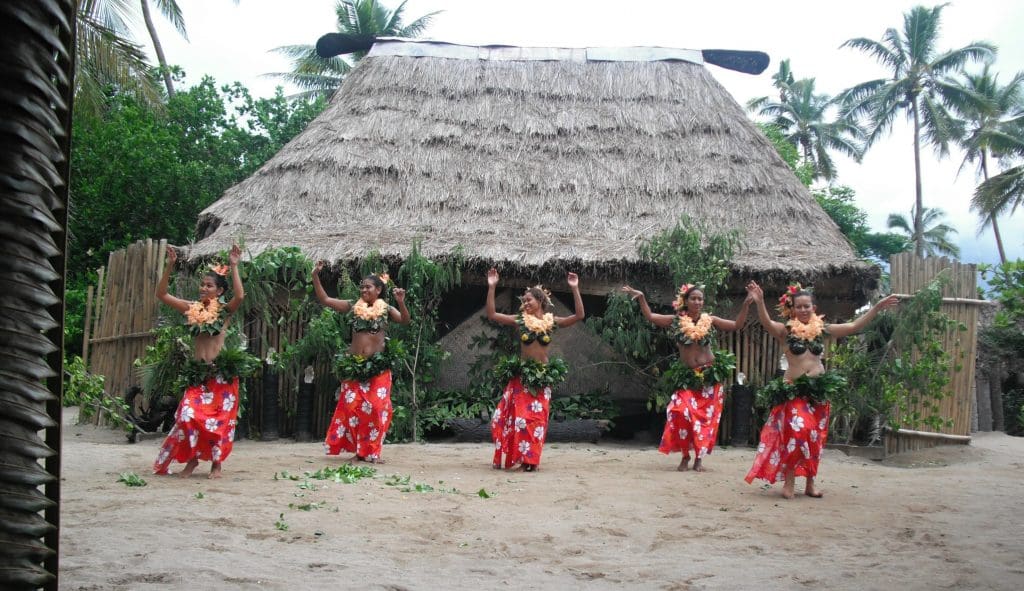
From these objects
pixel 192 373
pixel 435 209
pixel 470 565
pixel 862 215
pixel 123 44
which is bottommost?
pixel 470 565

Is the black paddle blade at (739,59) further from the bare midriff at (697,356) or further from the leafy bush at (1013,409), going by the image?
the bare midriff at (697,356)

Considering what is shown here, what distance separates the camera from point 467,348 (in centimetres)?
1048

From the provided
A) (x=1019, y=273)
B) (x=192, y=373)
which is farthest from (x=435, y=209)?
(x=1019, y=273)

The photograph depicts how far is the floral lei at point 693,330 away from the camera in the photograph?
7633 mm

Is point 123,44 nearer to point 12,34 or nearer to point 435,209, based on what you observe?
point 435,209

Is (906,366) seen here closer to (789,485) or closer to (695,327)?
(695,327)

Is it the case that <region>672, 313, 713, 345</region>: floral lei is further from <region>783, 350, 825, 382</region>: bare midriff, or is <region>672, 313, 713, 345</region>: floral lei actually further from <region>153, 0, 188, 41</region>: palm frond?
<region>153, 0, 188, 41</region>: palm frond

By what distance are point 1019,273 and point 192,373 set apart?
39.0 ft

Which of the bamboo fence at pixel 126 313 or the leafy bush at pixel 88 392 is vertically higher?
the bamboo fence at pixel 126 313

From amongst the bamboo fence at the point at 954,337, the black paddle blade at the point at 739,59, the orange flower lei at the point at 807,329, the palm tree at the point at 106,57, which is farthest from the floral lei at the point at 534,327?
the black paddle blade at the point at 739,59

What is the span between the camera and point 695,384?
7.58m

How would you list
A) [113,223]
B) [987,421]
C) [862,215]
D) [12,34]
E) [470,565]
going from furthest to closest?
[862,215] < [113,223] < [987,421] < [470,565] < [12,34]

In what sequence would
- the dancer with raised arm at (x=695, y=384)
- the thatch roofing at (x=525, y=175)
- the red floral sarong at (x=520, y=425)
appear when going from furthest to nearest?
the thatch roofing at (x=525, y=175)
the dancer with raised arm at (x=695, y=384)
the red floral sarong at (x=520, y=425)

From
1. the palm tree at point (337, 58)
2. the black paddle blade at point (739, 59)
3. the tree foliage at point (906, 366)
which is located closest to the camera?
the tree foliage at point (906, 366)
